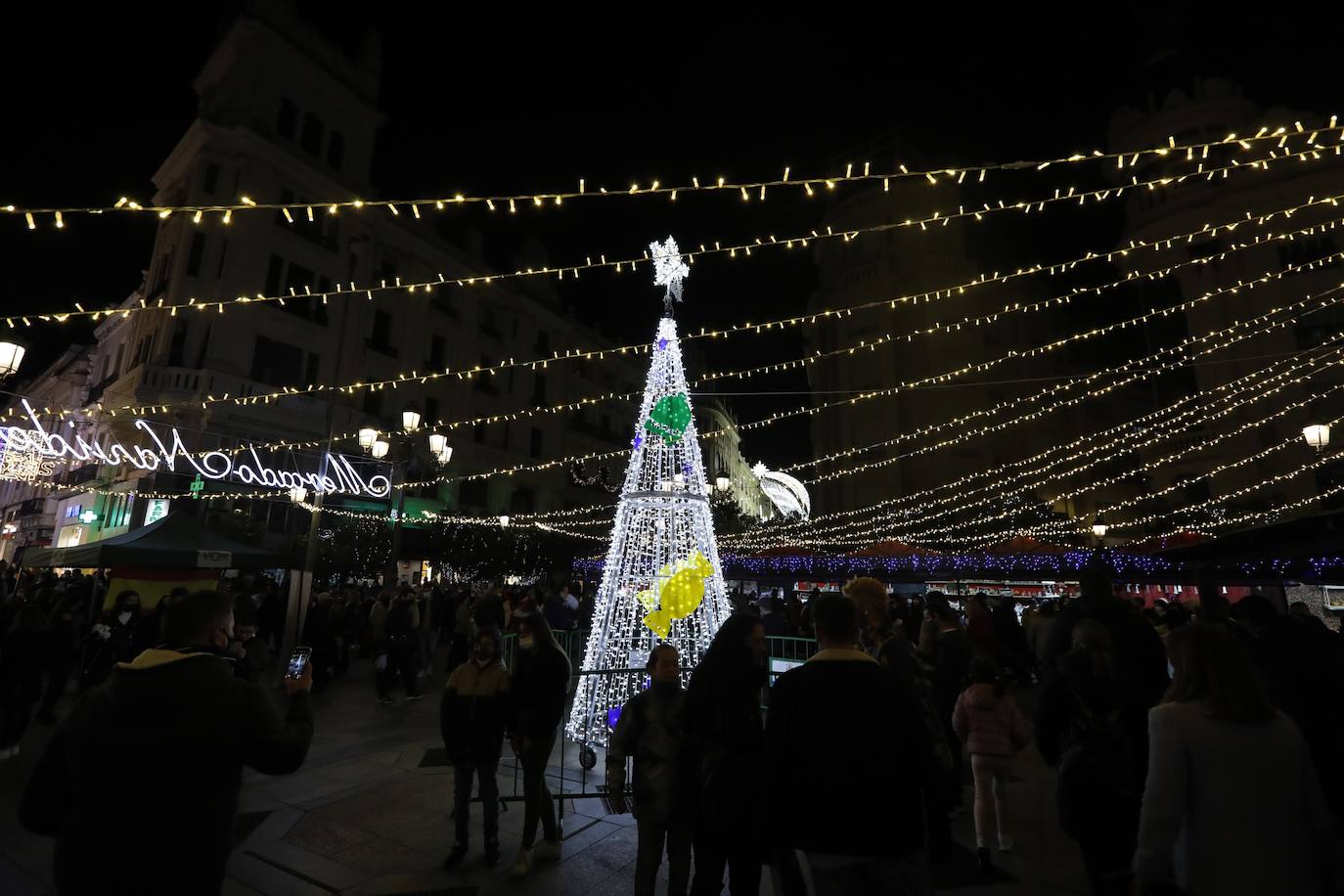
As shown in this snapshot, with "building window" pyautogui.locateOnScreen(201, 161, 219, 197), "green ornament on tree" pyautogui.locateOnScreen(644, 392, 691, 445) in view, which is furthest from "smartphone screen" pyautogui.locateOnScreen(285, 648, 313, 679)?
"building window" pyautogui.locateOnScreen(201, 161, 219, 197)

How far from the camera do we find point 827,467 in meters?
36.2

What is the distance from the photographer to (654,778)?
341 centimetres

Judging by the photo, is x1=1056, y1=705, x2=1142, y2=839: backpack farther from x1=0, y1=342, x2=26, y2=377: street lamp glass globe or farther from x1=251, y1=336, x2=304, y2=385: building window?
x1=251, y1=336, x2=304, y2=385: building window

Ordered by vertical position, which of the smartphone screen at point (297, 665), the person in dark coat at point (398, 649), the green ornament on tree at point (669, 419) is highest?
the green ornament on tree at point (669, 419)

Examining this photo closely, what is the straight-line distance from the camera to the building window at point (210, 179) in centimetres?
1958

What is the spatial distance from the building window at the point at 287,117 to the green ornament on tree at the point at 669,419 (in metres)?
21.8

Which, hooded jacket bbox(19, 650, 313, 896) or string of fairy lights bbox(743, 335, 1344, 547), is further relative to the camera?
string of fairy lights bbox(743, 335, 1344, 547)

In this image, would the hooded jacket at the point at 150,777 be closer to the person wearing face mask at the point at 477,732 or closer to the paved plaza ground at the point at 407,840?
the paved plaza ground at the point at 407,840

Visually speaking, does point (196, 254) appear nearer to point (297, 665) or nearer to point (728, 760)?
point (297, 665)

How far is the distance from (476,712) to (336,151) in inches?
1021

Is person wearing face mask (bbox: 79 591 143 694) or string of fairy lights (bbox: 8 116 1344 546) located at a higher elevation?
string of fairy lights (bbox: 8 116 1344 546)

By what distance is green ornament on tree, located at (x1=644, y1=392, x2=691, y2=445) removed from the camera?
25.3ft

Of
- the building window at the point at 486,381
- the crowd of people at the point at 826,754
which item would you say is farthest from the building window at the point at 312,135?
the crowd of people at the point at 826,754

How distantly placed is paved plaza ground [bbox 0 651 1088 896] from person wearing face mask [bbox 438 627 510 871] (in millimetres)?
210
